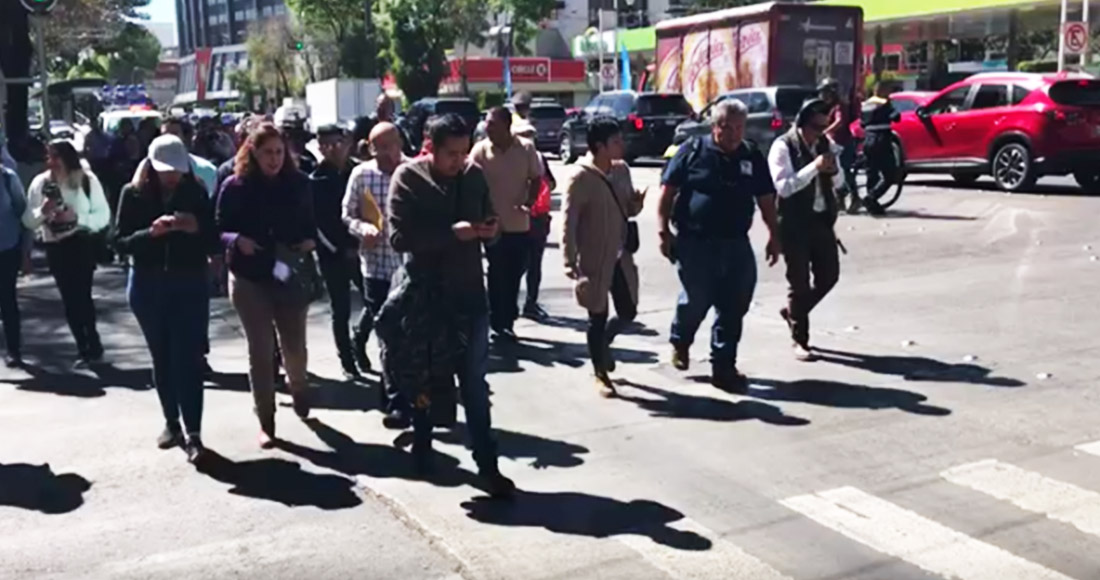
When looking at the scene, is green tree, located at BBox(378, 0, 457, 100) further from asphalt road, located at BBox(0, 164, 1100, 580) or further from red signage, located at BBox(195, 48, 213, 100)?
asphalt road, located at BBox(0, 164, 1100, 580)

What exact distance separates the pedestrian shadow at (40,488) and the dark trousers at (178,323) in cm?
65

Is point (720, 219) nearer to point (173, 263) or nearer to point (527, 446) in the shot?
point (527, 446)

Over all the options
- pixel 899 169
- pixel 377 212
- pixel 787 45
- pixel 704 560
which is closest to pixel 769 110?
pixel 787 45

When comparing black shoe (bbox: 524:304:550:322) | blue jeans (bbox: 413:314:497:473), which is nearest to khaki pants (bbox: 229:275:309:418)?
blue jeans (bbox: 413:314:497:473)

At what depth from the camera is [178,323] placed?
6.50 metres

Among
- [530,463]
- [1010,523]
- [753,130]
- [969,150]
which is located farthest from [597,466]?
[753,130]

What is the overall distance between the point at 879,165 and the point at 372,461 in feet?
39.1

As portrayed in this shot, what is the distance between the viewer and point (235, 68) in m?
91.6

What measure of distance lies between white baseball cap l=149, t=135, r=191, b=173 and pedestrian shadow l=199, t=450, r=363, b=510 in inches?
59.6

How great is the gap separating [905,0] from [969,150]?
1822cm

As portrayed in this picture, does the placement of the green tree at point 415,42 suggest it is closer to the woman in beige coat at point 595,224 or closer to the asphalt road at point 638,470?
the asphalt road at point 638,470

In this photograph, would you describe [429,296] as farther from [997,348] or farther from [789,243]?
[997,348]

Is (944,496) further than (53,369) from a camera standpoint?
No

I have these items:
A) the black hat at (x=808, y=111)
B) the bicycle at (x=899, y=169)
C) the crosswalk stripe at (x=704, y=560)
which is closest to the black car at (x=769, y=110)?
the bicycle at (x=899, y=169)
